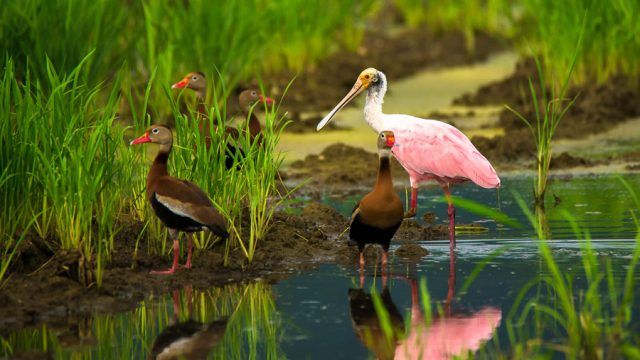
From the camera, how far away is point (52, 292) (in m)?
7.42

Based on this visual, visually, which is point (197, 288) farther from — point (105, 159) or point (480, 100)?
point (480, 100)

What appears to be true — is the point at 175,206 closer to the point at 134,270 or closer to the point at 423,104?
the point at 134,270

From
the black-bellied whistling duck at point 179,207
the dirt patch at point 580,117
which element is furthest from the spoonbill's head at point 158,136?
the dirt patch at point 580,117

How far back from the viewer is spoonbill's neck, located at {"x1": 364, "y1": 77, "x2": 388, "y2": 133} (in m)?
10.2

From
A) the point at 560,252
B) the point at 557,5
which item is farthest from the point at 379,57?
the point at 560,252

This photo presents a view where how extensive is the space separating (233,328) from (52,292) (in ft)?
3.61

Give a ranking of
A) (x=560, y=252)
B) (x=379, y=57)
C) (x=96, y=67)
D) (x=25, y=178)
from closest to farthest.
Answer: (x=25, y=178) → (x=560, y=252) → (x=96, y=67) → (x=379, y=57)

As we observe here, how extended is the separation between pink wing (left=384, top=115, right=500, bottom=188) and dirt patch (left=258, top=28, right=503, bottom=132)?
5.14 meters

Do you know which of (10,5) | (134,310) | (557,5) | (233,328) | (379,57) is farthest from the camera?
(379,57)

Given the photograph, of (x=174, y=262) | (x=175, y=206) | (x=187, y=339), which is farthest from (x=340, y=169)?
(x=187, y=339)

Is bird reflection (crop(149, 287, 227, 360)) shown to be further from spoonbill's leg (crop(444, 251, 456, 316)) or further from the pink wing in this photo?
the pink wing

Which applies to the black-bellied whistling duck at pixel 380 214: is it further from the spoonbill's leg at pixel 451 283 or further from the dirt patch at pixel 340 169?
the dirt patch at pixel 340 169

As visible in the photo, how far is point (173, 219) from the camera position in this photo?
7844 millimetres

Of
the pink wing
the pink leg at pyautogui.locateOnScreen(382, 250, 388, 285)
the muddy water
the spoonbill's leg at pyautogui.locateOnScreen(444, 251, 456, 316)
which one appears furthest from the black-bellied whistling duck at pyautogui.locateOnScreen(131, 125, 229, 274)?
the muddy water
